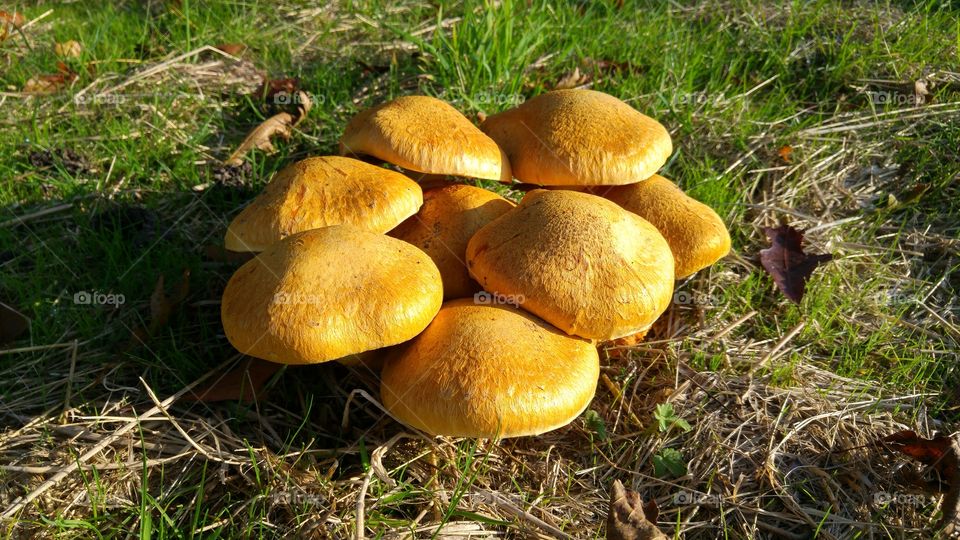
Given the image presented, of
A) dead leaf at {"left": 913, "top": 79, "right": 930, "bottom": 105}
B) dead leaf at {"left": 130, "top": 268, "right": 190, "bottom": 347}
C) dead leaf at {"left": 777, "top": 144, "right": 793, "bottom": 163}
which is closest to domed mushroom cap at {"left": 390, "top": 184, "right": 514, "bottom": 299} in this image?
dead leaf at {"left": 130, "top": 268, "right": 190, "bottom": 347}

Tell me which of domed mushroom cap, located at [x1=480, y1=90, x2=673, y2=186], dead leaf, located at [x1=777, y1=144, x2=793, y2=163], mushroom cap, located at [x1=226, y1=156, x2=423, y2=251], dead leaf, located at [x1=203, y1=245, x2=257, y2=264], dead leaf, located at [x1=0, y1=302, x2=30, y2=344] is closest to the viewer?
mushroom cap, located at [x1=226, y1=156, x2=423, y2=251]

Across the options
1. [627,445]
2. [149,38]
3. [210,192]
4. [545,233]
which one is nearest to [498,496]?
[627,445]

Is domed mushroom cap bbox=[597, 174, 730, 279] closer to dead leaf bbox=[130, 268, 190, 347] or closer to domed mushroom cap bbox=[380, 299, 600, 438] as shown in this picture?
domed mushroom cap bbox=[380, 299, 600, 438]

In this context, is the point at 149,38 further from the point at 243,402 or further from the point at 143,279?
the point at 243,402

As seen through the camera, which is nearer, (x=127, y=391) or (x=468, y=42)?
(x=127, y=391)

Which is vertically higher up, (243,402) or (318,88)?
(318,88)

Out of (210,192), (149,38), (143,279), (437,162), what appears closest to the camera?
(437,162)

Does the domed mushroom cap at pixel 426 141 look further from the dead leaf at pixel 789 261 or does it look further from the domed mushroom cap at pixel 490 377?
the dead leaf at pixel 789 261
